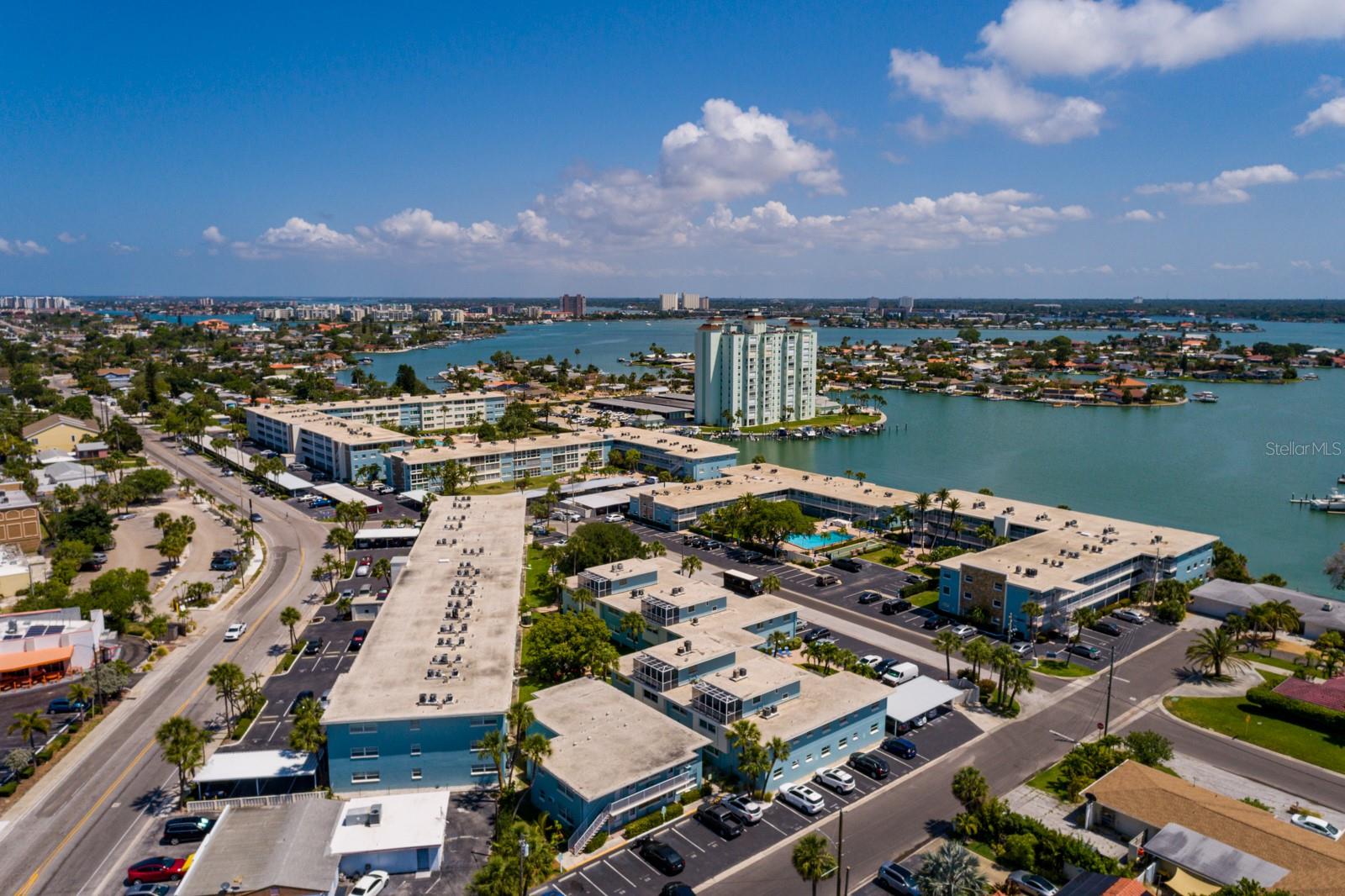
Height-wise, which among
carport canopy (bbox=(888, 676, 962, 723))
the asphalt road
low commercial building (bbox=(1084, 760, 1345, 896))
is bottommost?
the asphalt road

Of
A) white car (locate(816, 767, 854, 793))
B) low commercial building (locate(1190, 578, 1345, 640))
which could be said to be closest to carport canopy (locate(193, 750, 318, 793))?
white car (locate(816, 767, 854, 793))

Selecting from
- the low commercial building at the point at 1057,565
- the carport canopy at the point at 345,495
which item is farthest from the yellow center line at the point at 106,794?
the low commercial building at the point at 1057,565

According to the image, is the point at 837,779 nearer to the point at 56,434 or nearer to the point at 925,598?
the point at 925,598

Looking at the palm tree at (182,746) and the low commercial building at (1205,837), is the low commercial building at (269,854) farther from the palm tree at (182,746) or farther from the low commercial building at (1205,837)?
the low commercial building at (1205,837)

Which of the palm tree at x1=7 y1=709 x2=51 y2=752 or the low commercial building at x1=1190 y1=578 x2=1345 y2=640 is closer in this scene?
the palm tree at x1=7 y1=709 x2=51 y2=752

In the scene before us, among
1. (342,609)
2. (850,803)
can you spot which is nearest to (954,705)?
(850,803)

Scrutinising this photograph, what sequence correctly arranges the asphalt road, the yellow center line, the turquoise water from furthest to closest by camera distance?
the turquoise water → the asphalt road → the yellow center line

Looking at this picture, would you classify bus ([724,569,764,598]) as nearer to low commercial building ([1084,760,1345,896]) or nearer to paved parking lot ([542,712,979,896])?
paved parking lot ([542,712,979,896])
